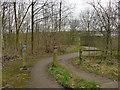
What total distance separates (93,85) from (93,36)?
25.2 feet

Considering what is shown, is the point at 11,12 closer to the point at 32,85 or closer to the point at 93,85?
the point at 32,85

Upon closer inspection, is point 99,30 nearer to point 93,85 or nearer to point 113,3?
point 113,3

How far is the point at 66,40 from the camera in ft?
63.3

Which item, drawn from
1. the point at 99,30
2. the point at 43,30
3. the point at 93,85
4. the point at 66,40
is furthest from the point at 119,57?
the point at 66,40

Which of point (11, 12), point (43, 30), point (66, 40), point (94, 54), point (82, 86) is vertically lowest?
point (82, 86)

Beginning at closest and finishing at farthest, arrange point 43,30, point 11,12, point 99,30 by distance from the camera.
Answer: point 99,30
point 11,12
point 43,30

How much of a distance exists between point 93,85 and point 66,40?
1554 centimetres

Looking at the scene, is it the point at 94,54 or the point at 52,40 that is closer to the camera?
the point at 94,54

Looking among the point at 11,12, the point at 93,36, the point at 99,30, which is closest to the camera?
the point at 99,30

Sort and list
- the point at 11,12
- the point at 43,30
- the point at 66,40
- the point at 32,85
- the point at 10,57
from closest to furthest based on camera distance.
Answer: the point at 32,85 < the point at 10,57 < the point at 11,12 < the point at 43,30 < the point at 66,40

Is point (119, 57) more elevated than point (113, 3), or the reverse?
point (113, 3)

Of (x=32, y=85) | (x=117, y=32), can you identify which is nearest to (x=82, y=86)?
(x=32, y=85)

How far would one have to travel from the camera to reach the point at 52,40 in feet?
44.9

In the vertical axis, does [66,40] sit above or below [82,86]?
above
